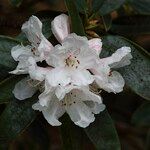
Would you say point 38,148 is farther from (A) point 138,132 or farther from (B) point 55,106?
(B) point 55,106

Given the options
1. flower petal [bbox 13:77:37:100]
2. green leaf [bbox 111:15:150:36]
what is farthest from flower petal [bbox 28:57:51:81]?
green leaf [bbox 111:15:150:36]

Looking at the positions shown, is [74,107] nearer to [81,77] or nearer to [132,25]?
[81,77]

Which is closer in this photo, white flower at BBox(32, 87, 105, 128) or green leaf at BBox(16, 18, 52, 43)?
white flower at BBox(32, 87, 105, 128)

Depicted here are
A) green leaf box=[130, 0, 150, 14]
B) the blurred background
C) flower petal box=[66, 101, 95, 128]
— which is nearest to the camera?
flower petal box=[66, 101, 95, 128]

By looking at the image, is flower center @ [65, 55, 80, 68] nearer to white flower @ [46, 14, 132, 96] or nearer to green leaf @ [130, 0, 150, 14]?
white flower @ [46, 14, 132, 96]

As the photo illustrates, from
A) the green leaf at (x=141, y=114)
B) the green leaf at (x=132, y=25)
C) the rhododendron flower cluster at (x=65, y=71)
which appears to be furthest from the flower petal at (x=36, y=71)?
the green leaf at (x=141, y=114)
